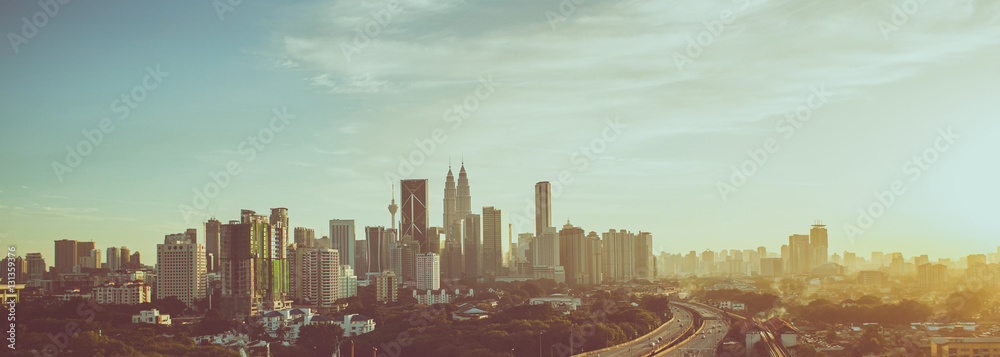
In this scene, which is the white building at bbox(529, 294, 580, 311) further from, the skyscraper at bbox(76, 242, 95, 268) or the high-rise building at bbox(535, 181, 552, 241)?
the high-rise building at bbox(535, 181, 552, 241)

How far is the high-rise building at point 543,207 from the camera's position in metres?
82.2

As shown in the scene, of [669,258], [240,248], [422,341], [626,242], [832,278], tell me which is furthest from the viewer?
[669,258]

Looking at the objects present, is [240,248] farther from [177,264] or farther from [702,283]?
[702,283]

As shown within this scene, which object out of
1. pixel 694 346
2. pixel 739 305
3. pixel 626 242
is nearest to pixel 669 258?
pixel 626 242

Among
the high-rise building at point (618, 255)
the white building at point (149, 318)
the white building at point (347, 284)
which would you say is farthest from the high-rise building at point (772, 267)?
the white building at point (149, 318)

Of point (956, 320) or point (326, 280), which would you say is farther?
→ point (326, 280)

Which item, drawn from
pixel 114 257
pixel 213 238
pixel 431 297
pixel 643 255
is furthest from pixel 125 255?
pixel 643 255

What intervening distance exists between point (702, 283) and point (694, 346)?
46.7 meters

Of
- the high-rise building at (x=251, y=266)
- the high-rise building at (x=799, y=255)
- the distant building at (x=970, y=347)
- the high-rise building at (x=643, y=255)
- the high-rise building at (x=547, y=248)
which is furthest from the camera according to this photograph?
the high-rise building at (x=799, y=255)

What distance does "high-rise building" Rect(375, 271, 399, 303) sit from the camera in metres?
43.1

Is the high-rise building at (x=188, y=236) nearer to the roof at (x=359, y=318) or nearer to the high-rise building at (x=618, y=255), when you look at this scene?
the roof at (x=359, y=318)

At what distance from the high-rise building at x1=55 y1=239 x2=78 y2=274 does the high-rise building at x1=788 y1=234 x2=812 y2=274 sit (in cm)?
6552

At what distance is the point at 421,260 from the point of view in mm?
52781

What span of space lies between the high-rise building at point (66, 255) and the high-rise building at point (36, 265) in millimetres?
2775
